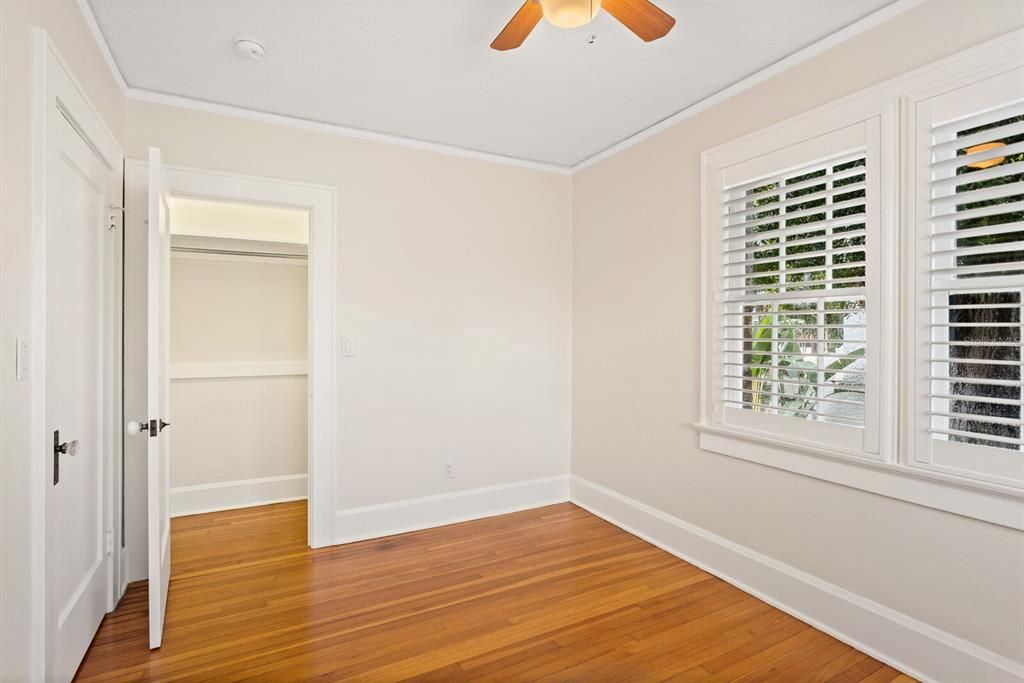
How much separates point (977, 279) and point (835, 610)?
4.91ft

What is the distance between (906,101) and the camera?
2.09m

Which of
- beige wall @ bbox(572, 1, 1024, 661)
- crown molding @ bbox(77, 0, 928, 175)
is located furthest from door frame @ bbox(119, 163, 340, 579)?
beige wall @ bbox(572, 1, 1024, 661)

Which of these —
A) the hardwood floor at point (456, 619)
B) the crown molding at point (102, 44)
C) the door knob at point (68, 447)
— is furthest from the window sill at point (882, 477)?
the crown molding at point (102, 44)

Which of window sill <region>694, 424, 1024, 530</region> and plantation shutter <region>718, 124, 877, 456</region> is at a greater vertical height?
plantation shutter <region>718, 124, 877, 456</region>

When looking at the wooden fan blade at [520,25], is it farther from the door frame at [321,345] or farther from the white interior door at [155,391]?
the door frame at [321,345]

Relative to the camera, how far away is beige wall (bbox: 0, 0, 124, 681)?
1419 mm

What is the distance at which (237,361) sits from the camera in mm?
4086

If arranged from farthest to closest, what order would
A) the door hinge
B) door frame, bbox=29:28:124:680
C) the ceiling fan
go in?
the door hinge, the ceiling fan, door frame, bbox=29:28:124:680

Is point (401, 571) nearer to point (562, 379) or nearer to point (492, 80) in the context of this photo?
point (562, 379)

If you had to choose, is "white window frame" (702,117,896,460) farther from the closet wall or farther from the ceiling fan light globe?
the closet wall

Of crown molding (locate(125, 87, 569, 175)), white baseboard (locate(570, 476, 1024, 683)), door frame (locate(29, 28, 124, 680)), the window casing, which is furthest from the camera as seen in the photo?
crown molding (locate(125, 87, 569, 175))

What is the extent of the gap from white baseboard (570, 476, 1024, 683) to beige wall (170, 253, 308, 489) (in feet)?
9.17

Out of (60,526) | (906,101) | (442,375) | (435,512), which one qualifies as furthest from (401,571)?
(906,101)

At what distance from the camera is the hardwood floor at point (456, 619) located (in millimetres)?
2115
